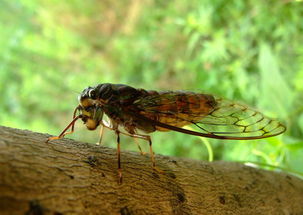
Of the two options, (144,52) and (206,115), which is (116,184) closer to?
(206,115)

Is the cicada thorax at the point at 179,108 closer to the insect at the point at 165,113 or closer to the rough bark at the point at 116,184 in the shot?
the insect at the point at 165,113

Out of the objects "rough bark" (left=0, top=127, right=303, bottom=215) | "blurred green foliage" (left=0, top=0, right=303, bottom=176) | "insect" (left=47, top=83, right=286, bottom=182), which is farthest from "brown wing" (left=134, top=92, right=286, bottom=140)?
"blurred green foliage" (left=0, top=0, right=303, bottom=176)

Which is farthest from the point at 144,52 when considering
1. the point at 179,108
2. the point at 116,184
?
the point at 116,184

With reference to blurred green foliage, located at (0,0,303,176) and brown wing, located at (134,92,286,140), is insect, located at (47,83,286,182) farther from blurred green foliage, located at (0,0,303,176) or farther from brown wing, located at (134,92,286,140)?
blurred green foliage, located at (0,0,303,176)

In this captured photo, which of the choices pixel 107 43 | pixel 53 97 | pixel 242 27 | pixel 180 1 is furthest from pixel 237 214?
pixel 107 43

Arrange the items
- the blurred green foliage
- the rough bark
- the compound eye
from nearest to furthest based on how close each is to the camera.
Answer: the rough bark, the compound eye, the blurred green foliage

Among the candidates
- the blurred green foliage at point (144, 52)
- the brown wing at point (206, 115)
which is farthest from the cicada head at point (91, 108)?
the blurred green foliage at point (144, 52)
